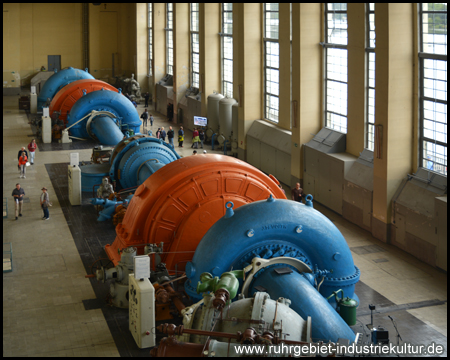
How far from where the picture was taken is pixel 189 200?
1365 cm

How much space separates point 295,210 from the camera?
11.4 meters

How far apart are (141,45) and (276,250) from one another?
36702mm

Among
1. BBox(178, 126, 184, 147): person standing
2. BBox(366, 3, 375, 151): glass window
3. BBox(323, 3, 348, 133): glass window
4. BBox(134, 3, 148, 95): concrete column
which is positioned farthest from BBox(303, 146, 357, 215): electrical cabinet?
BBox(134, 3, 148, 95): concrete column

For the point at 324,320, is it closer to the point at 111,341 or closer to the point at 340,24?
the point at 111,341

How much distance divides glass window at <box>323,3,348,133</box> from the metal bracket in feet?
34.9

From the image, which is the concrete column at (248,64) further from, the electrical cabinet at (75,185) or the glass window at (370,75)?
the electrical cabinet at (75,185)

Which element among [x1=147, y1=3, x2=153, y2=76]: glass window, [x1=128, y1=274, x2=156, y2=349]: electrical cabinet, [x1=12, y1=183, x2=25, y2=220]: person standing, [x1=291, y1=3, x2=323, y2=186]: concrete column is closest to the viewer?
[x1=128, y1=274, x2=156, y2=349]: electrical cabinet

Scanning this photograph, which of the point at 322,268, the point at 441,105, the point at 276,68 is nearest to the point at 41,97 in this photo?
Answer: the point at 276,68

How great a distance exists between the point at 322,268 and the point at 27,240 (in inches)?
365

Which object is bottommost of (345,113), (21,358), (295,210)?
(21,358)

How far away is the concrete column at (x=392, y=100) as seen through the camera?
16406 millimetres

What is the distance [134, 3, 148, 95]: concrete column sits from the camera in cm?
4516

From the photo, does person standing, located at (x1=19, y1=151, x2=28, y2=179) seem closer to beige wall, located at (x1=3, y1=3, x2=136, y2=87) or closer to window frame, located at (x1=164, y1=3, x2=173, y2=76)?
window frame, located at (x1=164, y1=3, x2=173, y2=76)

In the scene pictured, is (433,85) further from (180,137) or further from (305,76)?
(180,137)
